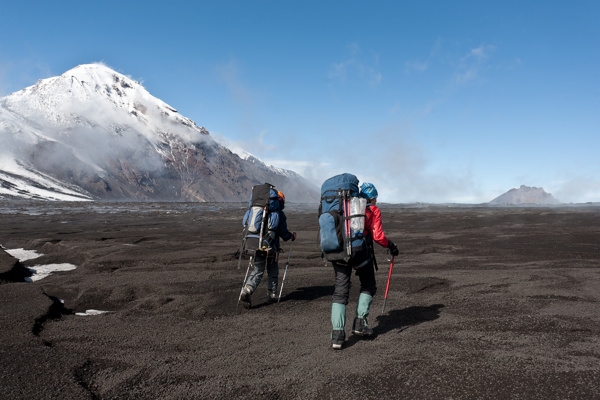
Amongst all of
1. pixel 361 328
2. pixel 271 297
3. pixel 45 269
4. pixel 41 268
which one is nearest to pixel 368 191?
pixel 361 328

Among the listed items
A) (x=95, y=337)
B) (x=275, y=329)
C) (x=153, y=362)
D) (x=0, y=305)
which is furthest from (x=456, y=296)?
(x=0, y=305)

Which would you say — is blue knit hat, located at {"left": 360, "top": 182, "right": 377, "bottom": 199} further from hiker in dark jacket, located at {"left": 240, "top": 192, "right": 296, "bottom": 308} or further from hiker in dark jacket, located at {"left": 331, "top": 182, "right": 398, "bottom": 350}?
hiker in dark jacket, located at {"left": 240, "top": 192, "right": 296, "bottom": 308}

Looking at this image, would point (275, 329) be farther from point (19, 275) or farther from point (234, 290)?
point (19, 275)

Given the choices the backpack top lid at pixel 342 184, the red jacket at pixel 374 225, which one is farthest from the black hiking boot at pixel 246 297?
the red jacket at pixel 374 225

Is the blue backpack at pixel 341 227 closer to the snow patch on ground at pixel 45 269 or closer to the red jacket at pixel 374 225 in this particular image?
the red jacket at pixel 374 225

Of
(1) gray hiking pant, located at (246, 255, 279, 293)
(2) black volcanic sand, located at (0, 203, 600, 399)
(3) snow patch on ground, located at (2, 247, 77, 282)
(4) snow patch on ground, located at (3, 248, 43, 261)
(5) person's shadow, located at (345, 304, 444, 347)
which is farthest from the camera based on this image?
(4) snow patch on ground, located at (3, 248, 43, 261)

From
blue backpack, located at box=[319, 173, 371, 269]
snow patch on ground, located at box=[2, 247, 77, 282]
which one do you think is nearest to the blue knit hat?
blue backpack, located at box=[319, 173, 371, 269]

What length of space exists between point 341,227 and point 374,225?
412mm

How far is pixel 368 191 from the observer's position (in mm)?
5137

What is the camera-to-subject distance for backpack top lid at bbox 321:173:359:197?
5031 millimetres

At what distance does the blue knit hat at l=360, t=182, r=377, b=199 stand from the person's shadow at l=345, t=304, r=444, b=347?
6.16ft

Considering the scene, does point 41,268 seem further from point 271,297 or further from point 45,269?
point 271,297

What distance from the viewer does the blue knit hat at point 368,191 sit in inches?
201

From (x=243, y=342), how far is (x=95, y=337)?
2.04 metres
